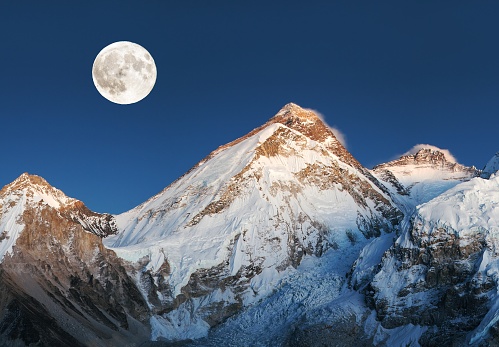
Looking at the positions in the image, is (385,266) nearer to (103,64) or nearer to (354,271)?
(354,271)

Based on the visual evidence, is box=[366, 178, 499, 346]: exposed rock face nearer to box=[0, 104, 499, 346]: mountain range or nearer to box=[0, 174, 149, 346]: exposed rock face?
box=[0, 104, 499, 346]: mountain range

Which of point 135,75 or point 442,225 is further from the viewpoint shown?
point 442,225

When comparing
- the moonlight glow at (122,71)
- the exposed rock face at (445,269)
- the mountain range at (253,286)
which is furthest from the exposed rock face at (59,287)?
the exposed rock face at (445,269)

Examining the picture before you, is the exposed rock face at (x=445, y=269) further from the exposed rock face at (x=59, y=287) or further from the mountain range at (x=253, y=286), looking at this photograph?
the exposed rock face at (x=59, y=287)

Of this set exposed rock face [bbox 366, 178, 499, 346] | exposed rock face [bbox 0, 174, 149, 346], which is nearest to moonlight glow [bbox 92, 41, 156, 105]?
exposed rock face [bbox 0, 174, 149, 346]

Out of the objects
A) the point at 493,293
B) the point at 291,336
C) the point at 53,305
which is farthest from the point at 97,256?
the point at 493,293
